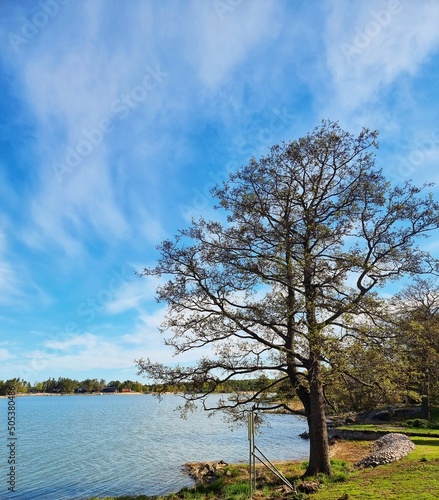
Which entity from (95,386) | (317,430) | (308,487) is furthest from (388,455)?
(95,386)

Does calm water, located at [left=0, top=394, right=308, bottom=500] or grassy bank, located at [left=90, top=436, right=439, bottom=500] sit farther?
calm water, located at [left=0, top=394, right=308, bottom=500]

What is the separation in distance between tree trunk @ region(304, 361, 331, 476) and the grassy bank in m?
0.68

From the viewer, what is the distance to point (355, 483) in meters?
13.1

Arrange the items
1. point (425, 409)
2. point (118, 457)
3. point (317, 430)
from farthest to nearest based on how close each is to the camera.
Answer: point (425, 409)
point (118, 457)
point (317, 430)

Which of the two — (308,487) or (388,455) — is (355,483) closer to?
(308,487)

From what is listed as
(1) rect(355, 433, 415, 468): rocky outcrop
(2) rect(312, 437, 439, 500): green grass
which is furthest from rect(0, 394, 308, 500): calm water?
(2) rect(312, 437, 439, 500): green grass

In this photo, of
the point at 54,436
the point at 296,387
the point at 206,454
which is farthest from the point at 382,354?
the point at 54,436

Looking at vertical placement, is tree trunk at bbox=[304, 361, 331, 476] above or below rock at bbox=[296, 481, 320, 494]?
above

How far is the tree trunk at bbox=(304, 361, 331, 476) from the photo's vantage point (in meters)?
15.4

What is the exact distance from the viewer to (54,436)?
41.8m

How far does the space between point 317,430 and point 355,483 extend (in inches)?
103

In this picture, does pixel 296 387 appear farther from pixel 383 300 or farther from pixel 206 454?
pixel 206 454

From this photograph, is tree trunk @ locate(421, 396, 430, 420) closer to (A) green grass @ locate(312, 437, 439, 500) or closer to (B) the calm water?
(B) the calm water

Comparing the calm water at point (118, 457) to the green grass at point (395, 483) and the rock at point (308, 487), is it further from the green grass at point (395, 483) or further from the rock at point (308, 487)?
the green grass at point (395, 483)
